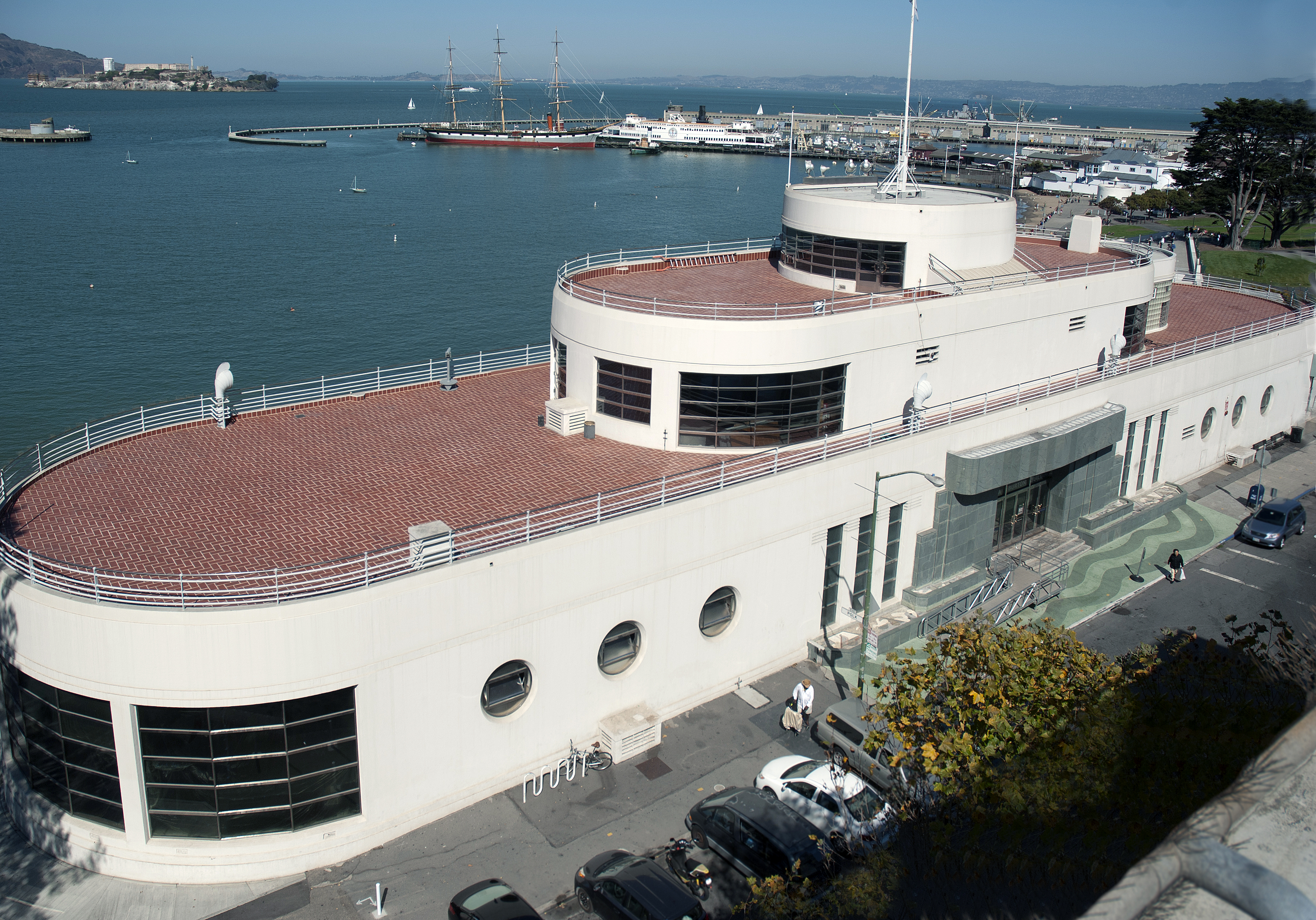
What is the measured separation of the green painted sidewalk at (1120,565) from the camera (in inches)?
1261

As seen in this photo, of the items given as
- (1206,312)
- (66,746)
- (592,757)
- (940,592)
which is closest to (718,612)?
(592,757)

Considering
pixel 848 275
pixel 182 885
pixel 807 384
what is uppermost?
pixel 848 275

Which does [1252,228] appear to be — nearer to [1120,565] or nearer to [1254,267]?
[1254,267]

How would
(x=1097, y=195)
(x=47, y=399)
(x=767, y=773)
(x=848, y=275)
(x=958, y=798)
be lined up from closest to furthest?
1. (x=958, y=798)
2. (x=767, y=773)
3. (x=848, y=275)
4. (x=47, y=399)
5. (x=1097, y=195)

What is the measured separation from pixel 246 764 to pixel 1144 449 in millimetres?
34735

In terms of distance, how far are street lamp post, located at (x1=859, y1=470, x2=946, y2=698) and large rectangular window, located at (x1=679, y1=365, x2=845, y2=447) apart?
3054 mm

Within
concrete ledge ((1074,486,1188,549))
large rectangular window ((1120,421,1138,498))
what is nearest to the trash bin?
concrete ledge ((1074,486,1188,549))

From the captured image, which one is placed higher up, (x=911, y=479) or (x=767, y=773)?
(x=911, y=479)

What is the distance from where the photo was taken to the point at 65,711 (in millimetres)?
20078

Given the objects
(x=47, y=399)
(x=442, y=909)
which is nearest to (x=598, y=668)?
(x=442, y=909)

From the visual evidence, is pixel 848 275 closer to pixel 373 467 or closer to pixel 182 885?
pixel 373 467

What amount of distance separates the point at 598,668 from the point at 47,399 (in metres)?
47.5

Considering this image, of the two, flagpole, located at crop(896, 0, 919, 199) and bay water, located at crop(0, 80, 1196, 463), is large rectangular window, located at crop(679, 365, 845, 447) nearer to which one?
flagpole, located at crop(896, 0, 919, 199)

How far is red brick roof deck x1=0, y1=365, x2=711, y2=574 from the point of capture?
72.3 feet
